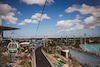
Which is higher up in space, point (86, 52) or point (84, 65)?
point (86, 52)

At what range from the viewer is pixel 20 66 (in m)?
5.96

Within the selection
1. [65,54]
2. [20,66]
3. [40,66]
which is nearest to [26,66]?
[20,66]

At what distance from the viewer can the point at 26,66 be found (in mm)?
5281

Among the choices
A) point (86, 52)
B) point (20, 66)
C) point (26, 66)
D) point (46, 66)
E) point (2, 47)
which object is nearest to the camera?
point (26, 66)

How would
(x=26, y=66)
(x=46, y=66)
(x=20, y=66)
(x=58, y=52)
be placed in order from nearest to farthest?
(x=26, y=66)
(x=20, y=66)
(x=46, y=66)
(x=58, y=52)

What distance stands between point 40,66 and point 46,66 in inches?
18.3

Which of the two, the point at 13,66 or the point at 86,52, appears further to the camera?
the point at 86,52

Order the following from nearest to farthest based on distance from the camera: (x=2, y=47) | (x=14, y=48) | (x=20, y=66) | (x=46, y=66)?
1. (x=14, y=48)
2. (x=20, y=66)
3. (x=46, y=66)
4. (x=2, y=47)

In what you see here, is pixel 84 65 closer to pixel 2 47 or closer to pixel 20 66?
pixel 20 66

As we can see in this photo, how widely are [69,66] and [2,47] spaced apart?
7.44 meters

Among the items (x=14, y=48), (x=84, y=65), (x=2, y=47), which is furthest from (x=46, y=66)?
(x=2, y=47)

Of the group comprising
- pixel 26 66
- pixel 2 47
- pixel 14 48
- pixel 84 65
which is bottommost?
pixel 84 65

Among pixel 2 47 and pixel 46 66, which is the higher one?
pixel 2 47

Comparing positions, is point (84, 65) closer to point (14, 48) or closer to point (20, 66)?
point (20, 66)
